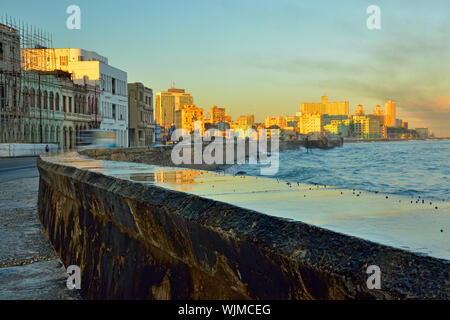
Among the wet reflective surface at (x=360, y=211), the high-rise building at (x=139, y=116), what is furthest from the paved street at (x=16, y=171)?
the high-rise building at (x=139, y=116)

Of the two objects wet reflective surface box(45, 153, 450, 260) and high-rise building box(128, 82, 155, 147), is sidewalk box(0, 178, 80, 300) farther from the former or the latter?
high-rise building box(128, 82, 155, 147)

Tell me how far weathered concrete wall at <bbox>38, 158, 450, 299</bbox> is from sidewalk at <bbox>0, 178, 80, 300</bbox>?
0.21m

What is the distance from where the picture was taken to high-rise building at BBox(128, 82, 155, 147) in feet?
260

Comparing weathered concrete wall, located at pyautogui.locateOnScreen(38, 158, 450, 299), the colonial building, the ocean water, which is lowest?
the ocean water

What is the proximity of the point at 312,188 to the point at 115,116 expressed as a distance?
7102 cm

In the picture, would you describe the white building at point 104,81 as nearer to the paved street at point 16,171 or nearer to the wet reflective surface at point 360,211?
the paved street at point 16,171

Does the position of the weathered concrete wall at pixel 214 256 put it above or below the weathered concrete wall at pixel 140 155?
above

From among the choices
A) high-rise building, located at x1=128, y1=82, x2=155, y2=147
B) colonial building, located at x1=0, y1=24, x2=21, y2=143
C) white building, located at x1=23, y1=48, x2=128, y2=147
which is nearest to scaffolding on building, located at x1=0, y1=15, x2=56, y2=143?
colonial building, located at x1=0, y1=24, x2=21, y2=143

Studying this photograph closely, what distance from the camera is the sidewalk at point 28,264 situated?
9.82 ft

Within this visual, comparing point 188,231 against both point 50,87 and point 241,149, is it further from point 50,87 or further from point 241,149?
point 241,149

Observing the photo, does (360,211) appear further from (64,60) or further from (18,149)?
(64,60)

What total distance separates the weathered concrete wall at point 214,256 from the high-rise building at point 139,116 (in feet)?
244

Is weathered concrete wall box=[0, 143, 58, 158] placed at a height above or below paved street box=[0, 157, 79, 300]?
below

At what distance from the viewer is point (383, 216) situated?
1.83 metres
